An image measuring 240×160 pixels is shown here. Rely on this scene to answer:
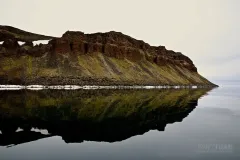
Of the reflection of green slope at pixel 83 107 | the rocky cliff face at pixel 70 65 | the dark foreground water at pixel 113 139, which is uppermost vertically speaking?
the rocky cliff face at pixel 70 65

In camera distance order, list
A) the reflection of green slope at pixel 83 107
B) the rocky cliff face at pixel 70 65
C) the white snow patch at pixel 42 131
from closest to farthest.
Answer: the white snow patch at pixel 42 131
the reflection of green slope at pixel 83 107
the rocky cliff face at pixel 70 65

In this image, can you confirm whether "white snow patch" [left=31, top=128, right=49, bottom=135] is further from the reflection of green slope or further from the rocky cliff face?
the rocky cliff face

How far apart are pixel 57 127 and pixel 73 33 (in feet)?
561

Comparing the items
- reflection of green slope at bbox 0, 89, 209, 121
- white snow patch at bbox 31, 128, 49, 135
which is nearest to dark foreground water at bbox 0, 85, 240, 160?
white snow patch at bbox 31, 128, 49, 135

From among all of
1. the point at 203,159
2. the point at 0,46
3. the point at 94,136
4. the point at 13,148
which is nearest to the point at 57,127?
the point at 94,136

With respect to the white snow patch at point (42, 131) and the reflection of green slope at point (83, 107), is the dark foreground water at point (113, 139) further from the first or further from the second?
the reflection of green slope at point (83, 107)

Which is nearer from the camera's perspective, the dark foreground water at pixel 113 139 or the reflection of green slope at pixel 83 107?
the dark foreground water at pixel 113 139

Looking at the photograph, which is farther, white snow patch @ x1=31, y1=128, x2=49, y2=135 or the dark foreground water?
white snow patch @ x1=31, y1=128, x2=49, y2=135

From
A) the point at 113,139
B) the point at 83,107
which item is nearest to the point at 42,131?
the point at 113,139

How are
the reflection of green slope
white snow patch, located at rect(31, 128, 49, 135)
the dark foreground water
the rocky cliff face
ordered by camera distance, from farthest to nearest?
the rocky cliff face → the reflection of green slope → white snow patch, located at rect(31, 128, 49, 135) → the dark foreground water

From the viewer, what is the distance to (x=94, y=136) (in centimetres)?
2478

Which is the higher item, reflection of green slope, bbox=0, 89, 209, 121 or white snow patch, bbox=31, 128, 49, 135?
reflection of green slope, bbox=0, 89, 209, 121

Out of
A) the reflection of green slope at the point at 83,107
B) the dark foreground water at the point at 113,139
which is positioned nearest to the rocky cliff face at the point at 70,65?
the reflection of green slope at the point at 83,107

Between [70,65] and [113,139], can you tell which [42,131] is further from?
[70,65]
